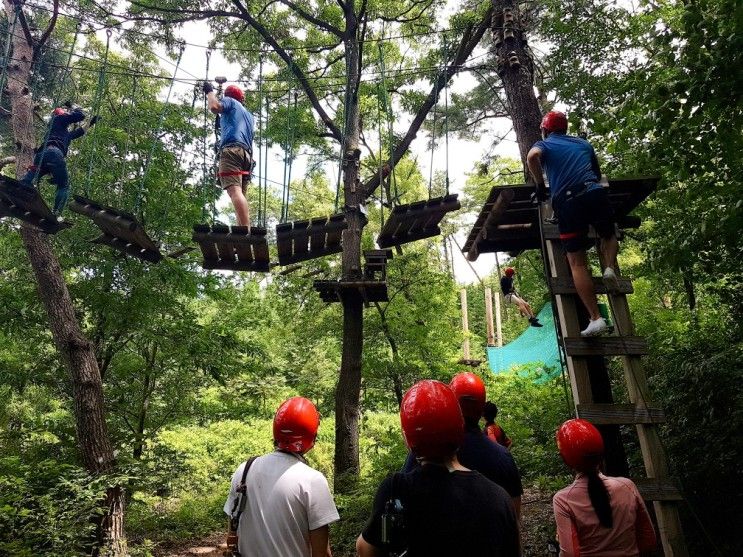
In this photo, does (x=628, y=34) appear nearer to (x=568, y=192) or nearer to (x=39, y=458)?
(x=568, y=192)

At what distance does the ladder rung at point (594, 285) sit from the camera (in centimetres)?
342

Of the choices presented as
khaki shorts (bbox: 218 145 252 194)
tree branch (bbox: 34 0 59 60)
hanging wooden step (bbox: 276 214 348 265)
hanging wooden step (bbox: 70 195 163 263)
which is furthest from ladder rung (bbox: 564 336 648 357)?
tree branch (bbox: 34 0 59 60)

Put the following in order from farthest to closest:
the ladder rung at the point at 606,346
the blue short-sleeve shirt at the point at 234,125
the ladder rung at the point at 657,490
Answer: the blue short-sleeve shirt at the point at 234,125
the ladder rung at the point at 606,346
the ladder rung at the point at 657,490

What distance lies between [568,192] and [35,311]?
7960 mm

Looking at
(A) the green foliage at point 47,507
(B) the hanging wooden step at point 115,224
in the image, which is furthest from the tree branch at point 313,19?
(A) the green foliage at point 47,507

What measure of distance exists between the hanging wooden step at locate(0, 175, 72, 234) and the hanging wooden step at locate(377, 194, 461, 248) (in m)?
3.86

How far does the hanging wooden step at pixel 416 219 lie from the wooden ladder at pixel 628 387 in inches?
101

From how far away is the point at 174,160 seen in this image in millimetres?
8438

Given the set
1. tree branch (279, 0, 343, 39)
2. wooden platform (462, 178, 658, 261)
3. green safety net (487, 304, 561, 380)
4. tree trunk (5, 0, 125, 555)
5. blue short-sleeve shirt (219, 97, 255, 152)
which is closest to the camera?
wooden platform (462, 178, 658, 261)

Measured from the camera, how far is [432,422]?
1443 millimetres

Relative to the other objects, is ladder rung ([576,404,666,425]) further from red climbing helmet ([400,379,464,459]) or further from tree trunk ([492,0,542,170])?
tree trunk ([492,0,542,170])

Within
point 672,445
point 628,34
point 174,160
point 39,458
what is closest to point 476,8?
point 628,34

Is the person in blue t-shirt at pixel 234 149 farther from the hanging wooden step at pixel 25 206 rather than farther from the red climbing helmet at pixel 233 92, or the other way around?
the hanging wooden step at pixel 25 206

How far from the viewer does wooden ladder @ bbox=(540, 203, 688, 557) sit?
279 centimetres
